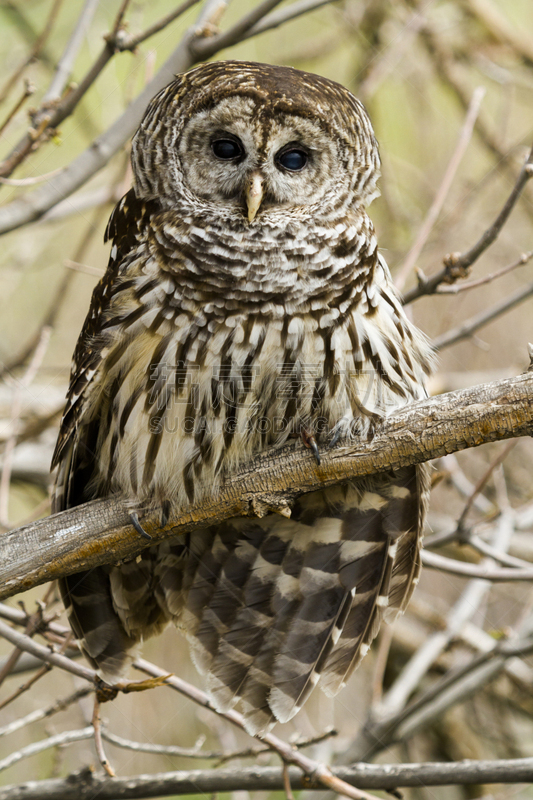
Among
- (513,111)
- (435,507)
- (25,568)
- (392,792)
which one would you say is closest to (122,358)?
(25,568)

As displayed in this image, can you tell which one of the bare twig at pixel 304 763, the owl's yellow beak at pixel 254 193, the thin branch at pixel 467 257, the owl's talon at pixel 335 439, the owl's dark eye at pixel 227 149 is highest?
the owl's dark eye at pixel 227 149

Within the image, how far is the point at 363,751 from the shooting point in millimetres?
3203

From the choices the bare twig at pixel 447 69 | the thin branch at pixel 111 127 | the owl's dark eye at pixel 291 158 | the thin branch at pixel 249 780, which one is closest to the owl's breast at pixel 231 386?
the owl's dark eye at pixel 291 158

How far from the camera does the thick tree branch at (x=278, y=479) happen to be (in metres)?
1.98

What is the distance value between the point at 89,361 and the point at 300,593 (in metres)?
1.15

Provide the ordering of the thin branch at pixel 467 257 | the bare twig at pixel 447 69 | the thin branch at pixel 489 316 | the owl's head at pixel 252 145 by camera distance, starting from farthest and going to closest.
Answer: the bare twig at pixel 447 69 < the thin branch at pixel 489 316 < the thin branch at pixel 467 257 < the owl's head at pixel 252 145

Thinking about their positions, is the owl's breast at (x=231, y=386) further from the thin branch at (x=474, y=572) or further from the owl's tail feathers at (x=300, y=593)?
the thin branch at (x=474, y=572)

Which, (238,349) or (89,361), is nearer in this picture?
(238,349)

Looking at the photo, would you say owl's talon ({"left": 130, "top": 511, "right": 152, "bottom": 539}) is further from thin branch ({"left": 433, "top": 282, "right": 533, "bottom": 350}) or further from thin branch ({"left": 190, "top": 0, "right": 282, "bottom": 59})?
thin branch ({"left": 190, "top": 0, "right": 282, "bottom": 59})

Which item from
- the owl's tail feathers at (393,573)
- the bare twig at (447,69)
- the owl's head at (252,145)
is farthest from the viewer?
the bare twig at (447,69)

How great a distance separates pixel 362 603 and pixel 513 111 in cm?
471

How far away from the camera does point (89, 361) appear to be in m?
2.47

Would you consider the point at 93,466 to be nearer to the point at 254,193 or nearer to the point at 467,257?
the point at 254,193

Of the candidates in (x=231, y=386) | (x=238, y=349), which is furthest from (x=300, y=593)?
(x=238, y=349)
